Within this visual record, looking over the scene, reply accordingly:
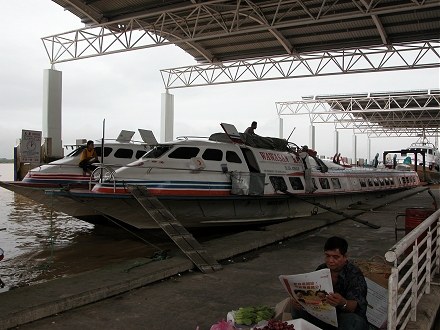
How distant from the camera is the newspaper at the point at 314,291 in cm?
304

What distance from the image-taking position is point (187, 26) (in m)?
17.9

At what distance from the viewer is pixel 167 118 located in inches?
1088

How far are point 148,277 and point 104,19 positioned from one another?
50.3 ft

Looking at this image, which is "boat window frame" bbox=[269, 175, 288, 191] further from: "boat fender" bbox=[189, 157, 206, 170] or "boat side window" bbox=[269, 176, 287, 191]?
"boat fender" bbox=[189, 157, 206, 170]

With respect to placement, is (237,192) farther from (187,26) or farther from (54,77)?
(54,77)

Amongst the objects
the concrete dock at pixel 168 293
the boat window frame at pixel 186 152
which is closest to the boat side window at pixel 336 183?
the boat window frame at pixel 186 152

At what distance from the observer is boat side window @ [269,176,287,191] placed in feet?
37.0

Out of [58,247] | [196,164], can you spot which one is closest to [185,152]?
[196,164]

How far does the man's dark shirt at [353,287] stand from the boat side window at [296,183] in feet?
28.7

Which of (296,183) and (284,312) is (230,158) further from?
(284,312)

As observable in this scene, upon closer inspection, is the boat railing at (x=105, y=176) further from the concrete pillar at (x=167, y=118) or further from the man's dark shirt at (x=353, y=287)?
the concrete pillar at (x=167, y=118)

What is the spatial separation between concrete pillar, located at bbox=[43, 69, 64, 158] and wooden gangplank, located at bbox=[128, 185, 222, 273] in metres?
14.6

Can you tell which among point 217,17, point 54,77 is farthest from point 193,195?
point 54,77

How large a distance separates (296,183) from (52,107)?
1468 centimetres
